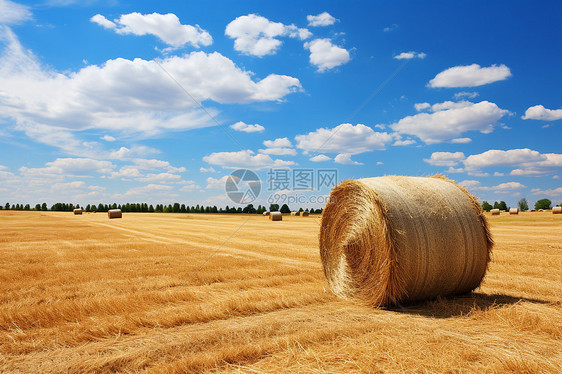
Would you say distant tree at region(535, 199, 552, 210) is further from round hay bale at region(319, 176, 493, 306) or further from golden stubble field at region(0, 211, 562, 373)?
round hay bale at region(319, 176, 493, 306)

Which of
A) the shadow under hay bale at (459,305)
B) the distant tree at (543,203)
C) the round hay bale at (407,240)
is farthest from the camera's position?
the distant tree at (543,203)

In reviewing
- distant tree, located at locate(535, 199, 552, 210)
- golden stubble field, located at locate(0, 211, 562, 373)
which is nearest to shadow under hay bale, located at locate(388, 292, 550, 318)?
golden stubble field, located at locate(0, 211, 562, 373)

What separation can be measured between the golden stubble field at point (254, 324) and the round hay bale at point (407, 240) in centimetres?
33

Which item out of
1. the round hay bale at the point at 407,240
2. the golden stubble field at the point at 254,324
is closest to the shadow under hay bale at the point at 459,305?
the golden stubble field at the point at 254,324

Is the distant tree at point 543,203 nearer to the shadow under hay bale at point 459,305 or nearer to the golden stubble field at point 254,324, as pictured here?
the golden stubble field at point 254,324

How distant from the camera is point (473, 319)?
544cm

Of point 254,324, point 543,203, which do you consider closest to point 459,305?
point 254,324

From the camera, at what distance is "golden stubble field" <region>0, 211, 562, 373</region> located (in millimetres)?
3926

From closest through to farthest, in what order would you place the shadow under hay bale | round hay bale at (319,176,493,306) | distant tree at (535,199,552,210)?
the shadow under hay bale < round hay bale at (319,176,493,306) < distant tree at (535,199,552,210)

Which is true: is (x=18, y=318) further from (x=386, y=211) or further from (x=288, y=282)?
(x=386, y=211)

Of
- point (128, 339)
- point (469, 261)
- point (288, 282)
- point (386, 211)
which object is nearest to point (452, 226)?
point (469, 261)

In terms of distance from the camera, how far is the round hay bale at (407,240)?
620 centimetres

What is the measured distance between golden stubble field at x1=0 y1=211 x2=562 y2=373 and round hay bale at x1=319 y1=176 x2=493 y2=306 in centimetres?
33

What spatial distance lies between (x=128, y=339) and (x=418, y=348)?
3361 mm
